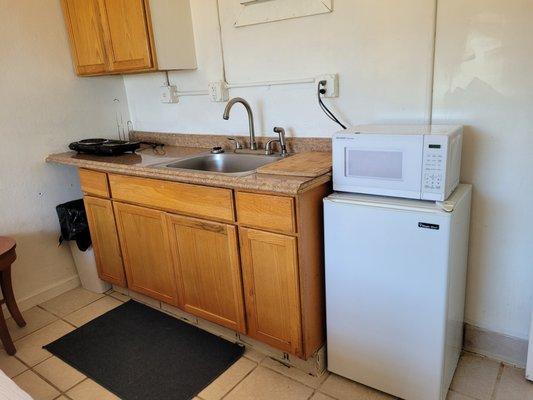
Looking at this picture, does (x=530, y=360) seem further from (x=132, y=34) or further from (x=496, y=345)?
(x=132, y=34)

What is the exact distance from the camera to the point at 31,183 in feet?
8.25

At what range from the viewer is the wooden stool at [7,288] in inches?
82.4

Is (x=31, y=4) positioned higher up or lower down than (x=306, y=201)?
higher up

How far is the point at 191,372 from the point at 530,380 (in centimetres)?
147

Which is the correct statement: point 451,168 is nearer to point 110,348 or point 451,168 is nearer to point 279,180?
point 279,180

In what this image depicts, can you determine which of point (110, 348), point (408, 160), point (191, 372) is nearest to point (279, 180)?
point (408, 160)

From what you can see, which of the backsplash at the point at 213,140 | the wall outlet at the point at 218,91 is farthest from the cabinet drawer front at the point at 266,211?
the wall outlet at the point at 218,91

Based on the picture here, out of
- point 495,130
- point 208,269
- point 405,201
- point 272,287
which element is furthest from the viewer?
point 208,269

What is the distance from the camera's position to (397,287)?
152cm

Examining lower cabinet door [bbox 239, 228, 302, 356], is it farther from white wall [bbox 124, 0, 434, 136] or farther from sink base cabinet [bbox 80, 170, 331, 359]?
white wall [bbox 124, 0, 434, 136]

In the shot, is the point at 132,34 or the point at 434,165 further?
the point at 132,34

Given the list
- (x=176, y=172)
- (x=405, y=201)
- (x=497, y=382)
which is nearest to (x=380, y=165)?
(x=405, y=201)

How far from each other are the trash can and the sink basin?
84cm

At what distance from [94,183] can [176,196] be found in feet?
2.33
